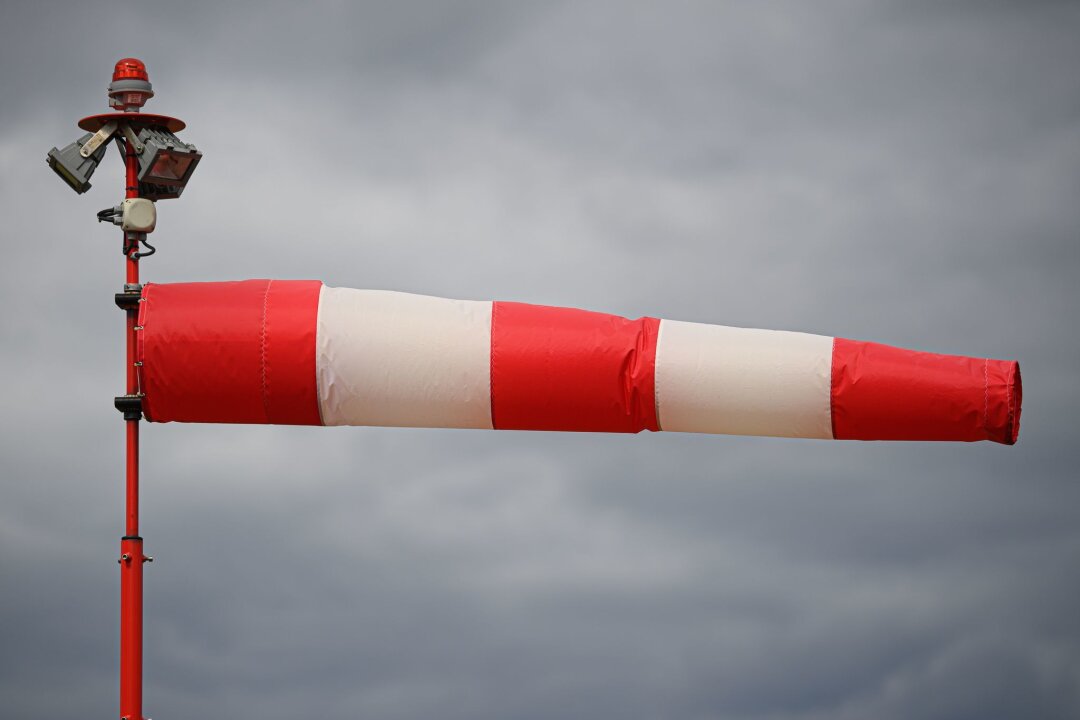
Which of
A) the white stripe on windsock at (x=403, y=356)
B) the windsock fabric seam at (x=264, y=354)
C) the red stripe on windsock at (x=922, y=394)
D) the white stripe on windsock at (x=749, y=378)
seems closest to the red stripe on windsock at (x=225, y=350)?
the windsock fabric seam at (x=264, y=354)

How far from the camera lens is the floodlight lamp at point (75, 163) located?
1538 cm

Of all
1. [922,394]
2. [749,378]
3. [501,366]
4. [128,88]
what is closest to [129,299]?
[128,88]

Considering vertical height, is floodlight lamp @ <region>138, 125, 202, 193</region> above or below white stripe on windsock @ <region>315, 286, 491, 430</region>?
above

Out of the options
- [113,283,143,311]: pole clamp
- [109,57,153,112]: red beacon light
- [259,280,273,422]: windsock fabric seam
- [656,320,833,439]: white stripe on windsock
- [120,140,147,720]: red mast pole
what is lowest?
[120,140,147,720]: red mast pole

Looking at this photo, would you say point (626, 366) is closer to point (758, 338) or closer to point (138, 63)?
point (758, 338)

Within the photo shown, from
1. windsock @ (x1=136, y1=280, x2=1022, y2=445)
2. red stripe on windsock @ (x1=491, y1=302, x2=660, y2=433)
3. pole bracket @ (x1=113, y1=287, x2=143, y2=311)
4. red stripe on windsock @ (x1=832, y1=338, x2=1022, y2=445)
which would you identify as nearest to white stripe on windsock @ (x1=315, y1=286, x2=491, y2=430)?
windsock @ (x1=136, y1=280, x2=1022, y2=445)

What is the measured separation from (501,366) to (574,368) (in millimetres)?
595

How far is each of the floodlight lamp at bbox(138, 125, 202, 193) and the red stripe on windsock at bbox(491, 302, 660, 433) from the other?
2772 mm

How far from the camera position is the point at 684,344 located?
50.5ft

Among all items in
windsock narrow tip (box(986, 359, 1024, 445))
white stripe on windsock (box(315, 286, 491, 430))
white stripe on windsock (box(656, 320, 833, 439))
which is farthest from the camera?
white stripe on windsock (box(315, 286, 491, 430))

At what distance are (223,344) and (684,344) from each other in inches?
146

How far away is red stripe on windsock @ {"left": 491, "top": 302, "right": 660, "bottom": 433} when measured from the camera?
15.3 metres

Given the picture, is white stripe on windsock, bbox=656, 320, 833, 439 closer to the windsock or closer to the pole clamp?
the windsock

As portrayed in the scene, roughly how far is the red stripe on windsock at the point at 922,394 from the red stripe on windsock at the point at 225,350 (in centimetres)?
431
